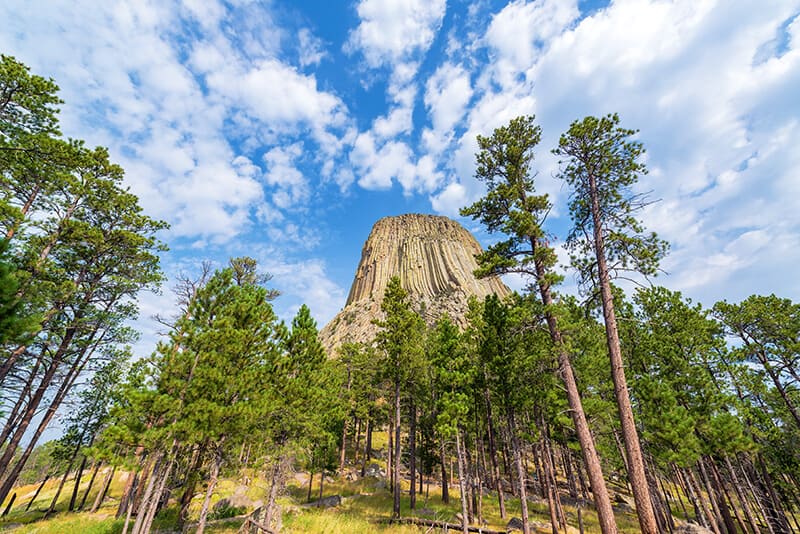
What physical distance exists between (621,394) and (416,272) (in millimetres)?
90508

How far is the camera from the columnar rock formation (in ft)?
275

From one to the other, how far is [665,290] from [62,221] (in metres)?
31.8

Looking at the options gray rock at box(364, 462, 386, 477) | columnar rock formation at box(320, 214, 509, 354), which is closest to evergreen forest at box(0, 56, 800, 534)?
gray rock at box(364, 462, 386, 477)

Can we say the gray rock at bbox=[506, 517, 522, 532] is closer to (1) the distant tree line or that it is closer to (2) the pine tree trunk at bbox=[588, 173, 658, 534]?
(2) the pine tree trunk at bbox=[588, 173, 658, 534]

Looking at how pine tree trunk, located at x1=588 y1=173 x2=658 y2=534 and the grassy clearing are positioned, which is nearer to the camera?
pine tree trunk, located at x1=588 y1=173 x2=658 y2=534

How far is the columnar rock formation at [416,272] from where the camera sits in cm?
8375

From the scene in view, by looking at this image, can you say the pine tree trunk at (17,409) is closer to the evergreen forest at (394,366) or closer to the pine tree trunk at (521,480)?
the evergreen forest at (394,366)

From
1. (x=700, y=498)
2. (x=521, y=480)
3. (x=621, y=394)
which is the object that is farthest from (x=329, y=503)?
(x=700, y=498)

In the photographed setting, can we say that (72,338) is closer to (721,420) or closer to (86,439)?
(86,439)

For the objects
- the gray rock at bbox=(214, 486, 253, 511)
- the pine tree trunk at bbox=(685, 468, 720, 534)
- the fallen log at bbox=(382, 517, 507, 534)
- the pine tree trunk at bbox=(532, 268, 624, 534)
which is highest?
the pine tree trunk at bbox=(532, 268, 624, 534)

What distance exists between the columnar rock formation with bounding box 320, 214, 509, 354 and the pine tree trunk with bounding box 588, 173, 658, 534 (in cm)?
6353

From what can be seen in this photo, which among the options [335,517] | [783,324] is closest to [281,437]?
[335,517]

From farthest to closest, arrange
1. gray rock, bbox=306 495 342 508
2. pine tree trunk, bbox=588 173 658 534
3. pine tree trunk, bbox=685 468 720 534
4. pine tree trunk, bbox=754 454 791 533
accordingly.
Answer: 1. gray rock, bbox=306 495 342 508
2. pine tree trunk, bbox=754 454 791 533
3. pine tree trunk, bbox=685 468 720 534
4. pine tree trunk, bbox=588 173 658 534

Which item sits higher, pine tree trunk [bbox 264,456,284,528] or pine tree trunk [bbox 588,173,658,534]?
pine tree trunk [bbox 588,173,658,534]
